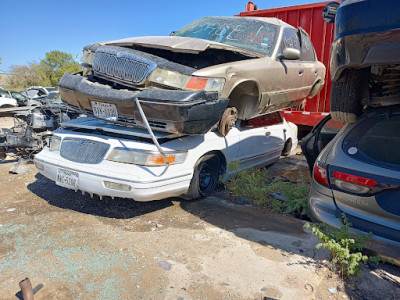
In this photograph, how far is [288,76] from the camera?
4844 mm

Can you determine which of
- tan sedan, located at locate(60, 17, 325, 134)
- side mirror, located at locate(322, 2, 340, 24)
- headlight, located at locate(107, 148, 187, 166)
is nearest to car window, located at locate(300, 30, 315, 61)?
tan sedan, located at locate(60, 17, 325, 134)

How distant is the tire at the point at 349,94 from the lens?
Result: 300 cm

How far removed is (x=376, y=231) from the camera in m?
2.23

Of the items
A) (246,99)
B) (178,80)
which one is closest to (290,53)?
(246,99)

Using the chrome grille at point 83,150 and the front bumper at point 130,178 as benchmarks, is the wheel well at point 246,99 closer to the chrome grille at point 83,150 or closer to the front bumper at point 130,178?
the front bumper at point 130,178

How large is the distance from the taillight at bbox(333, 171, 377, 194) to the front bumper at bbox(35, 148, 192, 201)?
1695 millimetres

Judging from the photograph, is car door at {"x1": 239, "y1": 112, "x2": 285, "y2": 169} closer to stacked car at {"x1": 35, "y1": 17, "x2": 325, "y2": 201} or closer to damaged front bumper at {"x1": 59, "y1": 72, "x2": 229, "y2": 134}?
stacked car at {"x1": 35, "y1": 17, "x2": 325, "y2": 201}

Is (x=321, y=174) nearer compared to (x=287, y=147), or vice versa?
(x=321, y=174)

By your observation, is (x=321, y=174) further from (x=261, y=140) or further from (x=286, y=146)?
(x=286, y=146)

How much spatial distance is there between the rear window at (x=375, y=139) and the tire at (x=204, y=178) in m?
1.84

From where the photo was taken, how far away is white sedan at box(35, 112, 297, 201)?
3238 millimetres

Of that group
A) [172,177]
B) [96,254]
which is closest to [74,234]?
[96,254]

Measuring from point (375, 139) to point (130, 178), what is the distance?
225 centimetres

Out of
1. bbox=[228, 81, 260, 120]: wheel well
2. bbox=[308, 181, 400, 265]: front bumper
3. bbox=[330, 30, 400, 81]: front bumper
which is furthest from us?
bbox=[228, 81, 260, 120]: wheel well
